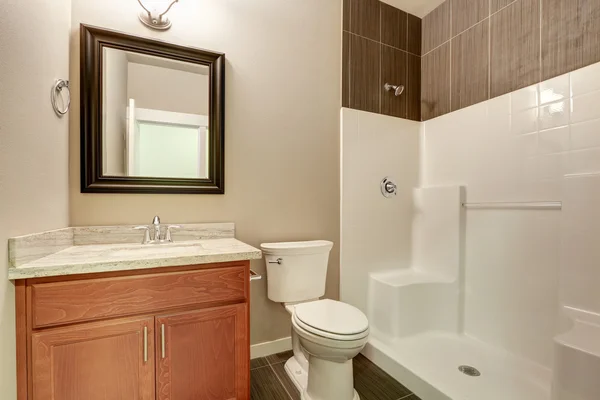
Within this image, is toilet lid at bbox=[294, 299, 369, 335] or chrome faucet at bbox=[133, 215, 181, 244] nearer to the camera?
toilet lid at bbox=[294, 299, 369, 335]

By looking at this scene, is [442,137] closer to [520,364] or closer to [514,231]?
[514,231]

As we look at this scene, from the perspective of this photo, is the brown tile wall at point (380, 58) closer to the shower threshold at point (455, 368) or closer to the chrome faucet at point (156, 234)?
the chrome faucet at point (156, 234)

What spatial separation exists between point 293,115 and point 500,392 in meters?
1.95

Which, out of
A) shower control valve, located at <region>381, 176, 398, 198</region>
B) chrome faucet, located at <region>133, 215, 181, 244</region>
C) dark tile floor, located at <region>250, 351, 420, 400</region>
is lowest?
dark tile floor, located at <region>250, 351, 420, 400</region>

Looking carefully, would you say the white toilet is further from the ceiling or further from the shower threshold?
the ceiling

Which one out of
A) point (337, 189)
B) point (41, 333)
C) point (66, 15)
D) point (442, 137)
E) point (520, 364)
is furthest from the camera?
point (442, 137)

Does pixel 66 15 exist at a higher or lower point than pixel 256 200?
higher

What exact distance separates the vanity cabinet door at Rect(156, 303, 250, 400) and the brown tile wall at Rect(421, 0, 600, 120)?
6.85 ft

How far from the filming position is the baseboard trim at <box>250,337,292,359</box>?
1773 mm

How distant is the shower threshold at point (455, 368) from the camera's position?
4.63 ft

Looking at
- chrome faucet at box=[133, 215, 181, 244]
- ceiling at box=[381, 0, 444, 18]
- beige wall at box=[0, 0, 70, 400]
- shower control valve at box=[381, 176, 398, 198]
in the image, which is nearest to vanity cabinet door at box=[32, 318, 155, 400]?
beige wall at box=[0, 0, 70, 400]

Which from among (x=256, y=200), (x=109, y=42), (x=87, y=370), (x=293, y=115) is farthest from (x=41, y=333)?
(x=293, y=115)

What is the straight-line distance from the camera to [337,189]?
201 centimetres

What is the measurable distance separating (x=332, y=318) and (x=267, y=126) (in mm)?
1197
